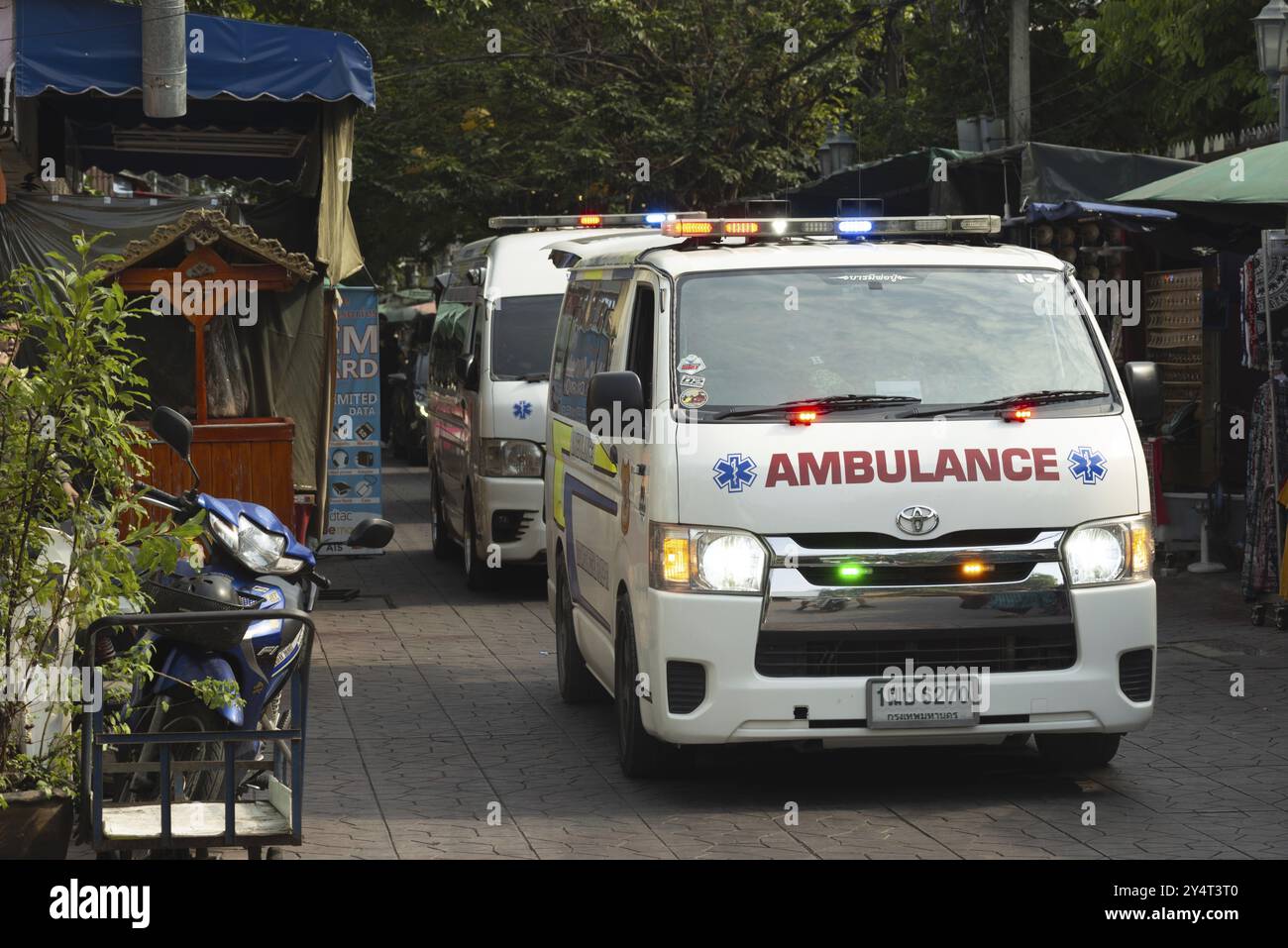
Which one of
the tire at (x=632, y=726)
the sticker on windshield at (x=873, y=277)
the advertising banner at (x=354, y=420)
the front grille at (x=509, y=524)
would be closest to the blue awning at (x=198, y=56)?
the advertising banner at (x=354, y=420)

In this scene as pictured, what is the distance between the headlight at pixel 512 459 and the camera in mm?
14656

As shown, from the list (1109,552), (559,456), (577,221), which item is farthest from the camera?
(577,221)

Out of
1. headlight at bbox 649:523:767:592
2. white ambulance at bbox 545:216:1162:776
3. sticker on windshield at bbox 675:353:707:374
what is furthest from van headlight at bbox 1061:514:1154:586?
sticker on windshield at bbox 675:353:707:374

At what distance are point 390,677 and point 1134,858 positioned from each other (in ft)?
18.1

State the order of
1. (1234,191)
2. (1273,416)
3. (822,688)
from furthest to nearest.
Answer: (1273,416) < (1234,191) < (822,688)

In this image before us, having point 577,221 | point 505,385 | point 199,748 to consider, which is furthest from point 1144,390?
point 577,221

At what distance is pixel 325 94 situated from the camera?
14.4 meters

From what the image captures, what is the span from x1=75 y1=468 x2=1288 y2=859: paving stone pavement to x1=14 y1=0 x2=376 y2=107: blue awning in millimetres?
4653

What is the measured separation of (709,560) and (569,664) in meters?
2.83

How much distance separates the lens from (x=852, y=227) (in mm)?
8938

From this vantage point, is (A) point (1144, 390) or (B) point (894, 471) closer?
(B) point (894, 471)

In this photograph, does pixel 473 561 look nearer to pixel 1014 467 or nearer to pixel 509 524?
pixel 509 524

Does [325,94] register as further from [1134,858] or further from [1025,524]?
[1134,858]

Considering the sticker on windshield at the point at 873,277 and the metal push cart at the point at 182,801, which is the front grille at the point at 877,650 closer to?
the sticker on windshield at the point at 873,277
